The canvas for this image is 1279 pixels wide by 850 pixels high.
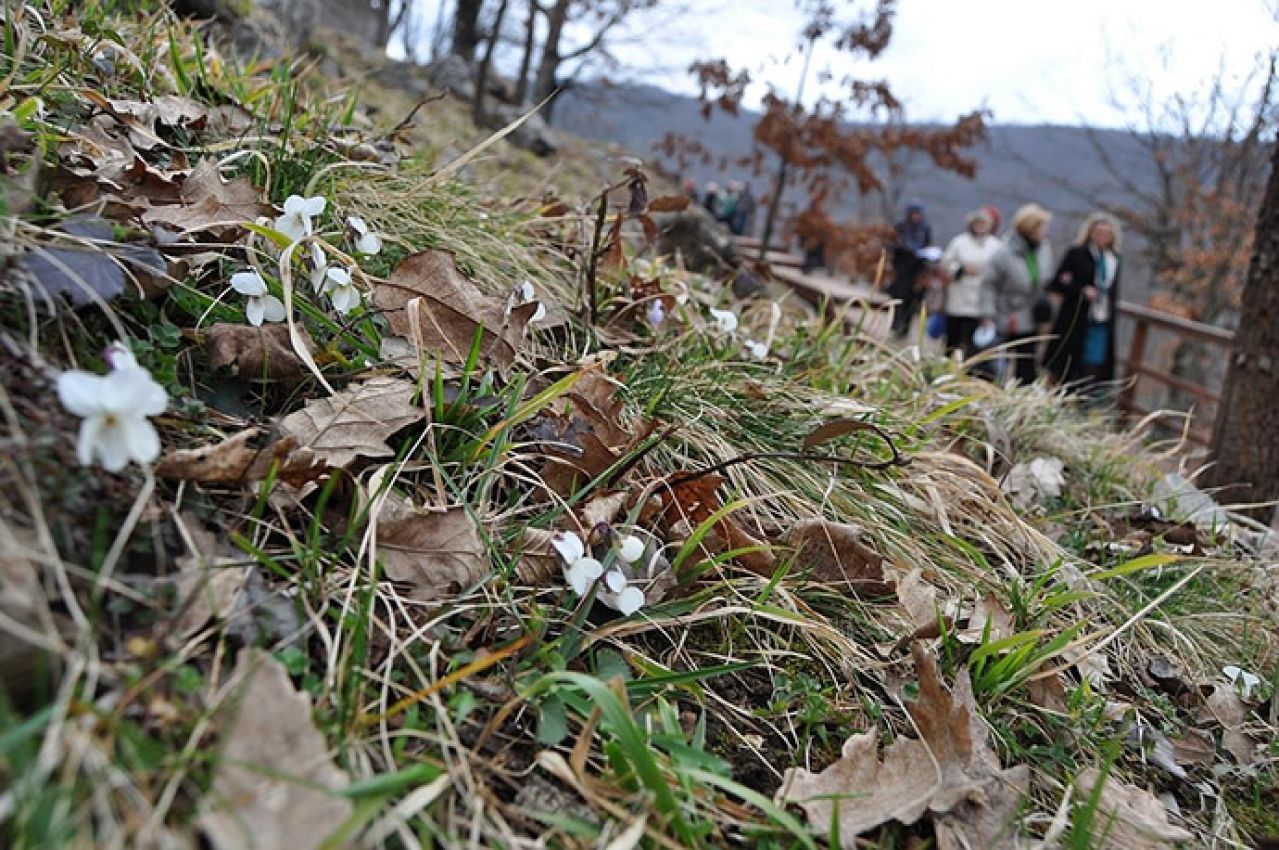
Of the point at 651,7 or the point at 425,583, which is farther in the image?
the point at 651,7

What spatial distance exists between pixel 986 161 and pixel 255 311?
4905 cm

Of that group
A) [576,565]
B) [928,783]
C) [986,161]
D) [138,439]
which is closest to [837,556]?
[928,783]

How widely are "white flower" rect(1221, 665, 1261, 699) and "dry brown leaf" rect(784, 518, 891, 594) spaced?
32.6 inches

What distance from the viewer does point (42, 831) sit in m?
0.65

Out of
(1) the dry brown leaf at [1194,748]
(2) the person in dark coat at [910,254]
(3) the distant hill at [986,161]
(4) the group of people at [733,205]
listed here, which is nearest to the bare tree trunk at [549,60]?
(3) the distant hill at [986,161]

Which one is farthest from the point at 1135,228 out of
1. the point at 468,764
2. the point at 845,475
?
the point at 468,764

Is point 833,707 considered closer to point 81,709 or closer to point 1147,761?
point 1147,761

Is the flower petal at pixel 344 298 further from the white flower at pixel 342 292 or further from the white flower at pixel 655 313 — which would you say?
the white flower at pixel 655 313

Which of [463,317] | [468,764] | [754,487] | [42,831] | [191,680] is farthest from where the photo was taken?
[754,487]

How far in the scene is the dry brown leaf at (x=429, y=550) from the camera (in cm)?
119

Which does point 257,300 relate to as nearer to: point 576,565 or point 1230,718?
point 576,565

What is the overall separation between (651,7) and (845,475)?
18.3 meters

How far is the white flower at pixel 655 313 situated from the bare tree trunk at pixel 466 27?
17234 mm

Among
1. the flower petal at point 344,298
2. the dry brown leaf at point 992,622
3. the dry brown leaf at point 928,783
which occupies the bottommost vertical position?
the dry brown leaf at point 928,783
